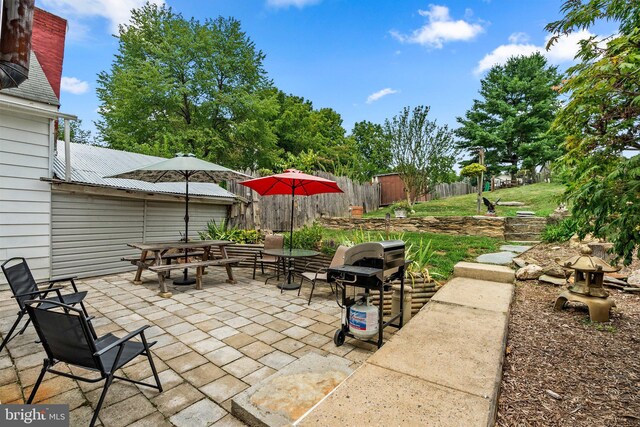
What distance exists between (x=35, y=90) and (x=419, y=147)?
1085 cm

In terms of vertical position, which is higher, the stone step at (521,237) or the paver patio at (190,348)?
the stone step at (521,237)

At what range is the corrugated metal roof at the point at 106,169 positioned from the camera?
19.3 ft

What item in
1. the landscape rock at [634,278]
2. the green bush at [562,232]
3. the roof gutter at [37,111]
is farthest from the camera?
the green bush at [562,232]

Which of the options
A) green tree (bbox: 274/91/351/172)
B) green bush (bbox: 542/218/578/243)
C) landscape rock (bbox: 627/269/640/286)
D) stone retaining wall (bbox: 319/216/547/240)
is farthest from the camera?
green tree (bbox: 274/91/351/172)

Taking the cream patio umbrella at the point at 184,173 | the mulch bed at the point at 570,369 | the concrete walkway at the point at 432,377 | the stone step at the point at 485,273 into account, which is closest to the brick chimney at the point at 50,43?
the cream patio umbrella at the point at 184,173

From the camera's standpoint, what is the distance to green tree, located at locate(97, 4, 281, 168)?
14.8 metres

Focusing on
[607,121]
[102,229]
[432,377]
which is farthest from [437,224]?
[102,229]

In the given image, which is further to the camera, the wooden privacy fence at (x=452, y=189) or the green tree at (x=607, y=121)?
the wooden privacy fence at (x=452, y=189)

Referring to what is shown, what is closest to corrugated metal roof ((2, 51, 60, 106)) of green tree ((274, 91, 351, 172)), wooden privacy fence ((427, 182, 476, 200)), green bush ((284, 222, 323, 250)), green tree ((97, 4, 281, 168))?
green bush ((284, 222, 323, 250))

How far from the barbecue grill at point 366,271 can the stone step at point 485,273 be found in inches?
74.3

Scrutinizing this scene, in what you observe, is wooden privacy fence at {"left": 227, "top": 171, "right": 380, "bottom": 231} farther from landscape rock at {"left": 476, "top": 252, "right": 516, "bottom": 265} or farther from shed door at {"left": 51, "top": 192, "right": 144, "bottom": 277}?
landscape rock at {"left": 476, "top": 252, "right": 516, "bottom": 265}

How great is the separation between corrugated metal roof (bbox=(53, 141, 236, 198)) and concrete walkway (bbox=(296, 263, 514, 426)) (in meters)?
6.12

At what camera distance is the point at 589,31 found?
1961 millimetres

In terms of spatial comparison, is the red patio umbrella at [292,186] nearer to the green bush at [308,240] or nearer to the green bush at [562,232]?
the green bush at [308,240]
